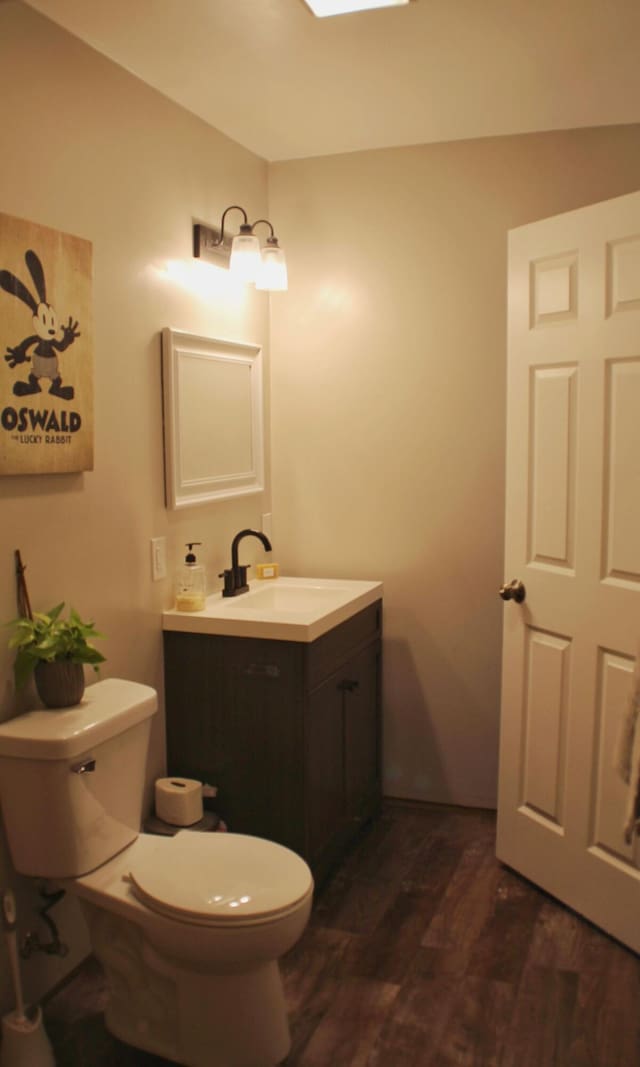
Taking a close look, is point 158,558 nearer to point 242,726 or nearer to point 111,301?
point 242,726

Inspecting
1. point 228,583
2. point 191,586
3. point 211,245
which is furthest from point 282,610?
point 211,245

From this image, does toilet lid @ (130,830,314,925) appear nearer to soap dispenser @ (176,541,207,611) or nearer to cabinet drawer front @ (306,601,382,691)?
cabinet drawer front @ (306,601,382,691)

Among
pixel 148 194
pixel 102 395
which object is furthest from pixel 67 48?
pixel 102 395

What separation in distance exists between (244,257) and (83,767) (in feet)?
5.25

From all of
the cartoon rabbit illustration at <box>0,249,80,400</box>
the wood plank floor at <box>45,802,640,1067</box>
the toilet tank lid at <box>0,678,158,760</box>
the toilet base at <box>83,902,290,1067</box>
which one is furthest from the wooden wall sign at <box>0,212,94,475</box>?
the wood plank floor at <box>45,802,640,1067</box>

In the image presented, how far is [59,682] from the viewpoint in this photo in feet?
7.02

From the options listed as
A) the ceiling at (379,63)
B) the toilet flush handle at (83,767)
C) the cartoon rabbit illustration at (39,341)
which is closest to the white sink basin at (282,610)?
the toilet flush handle at (83,767)

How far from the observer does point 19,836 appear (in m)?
2.08

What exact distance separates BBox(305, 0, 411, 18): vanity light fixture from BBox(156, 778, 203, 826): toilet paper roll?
1.99 meters

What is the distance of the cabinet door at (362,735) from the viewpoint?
3.02 m

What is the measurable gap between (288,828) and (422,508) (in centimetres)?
123

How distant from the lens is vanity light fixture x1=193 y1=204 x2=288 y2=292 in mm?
2867

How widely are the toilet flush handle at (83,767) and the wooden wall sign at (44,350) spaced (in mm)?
657

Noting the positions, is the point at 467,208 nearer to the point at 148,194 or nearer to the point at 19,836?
the point at 148,194
